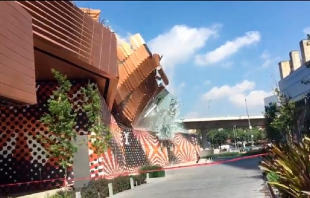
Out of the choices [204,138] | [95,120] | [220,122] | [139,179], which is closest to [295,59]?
[220,122]

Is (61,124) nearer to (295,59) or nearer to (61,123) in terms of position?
(61,123)

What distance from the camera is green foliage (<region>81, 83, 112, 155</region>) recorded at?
1923 cm

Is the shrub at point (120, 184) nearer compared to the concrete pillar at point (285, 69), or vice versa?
the shrub at point (120, 184)

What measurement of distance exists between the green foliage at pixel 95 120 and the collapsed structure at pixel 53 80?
583 mm

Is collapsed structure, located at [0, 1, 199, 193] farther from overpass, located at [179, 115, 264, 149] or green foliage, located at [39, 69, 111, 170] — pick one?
overpass, located at [179, 115, 264, 149]

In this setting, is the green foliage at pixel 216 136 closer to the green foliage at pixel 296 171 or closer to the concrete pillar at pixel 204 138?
the concrete pillar at pixel 204 138

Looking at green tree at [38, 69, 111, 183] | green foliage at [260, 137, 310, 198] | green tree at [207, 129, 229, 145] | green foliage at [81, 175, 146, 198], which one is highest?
green tree at [207, 129, 229, 145]

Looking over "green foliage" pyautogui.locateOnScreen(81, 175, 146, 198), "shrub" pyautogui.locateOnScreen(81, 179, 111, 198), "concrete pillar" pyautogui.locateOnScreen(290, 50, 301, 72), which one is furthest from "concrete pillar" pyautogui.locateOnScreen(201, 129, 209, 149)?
"shrub" pyautogui.locateOnScreen(81, 179, 111, 198)

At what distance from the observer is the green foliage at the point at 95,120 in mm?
19234

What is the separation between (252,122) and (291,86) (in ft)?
100

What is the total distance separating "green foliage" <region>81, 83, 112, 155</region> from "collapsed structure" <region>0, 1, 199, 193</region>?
0.58 meters

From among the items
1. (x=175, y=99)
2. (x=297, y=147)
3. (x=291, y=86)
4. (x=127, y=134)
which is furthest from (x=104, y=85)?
(x=291, y=86)

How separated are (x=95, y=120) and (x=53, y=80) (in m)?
3.18

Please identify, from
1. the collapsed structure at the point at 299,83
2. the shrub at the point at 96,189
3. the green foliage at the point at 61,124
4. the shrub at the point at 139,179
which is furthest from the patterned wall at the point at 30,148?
the collapsed structure at the point at 299,83
